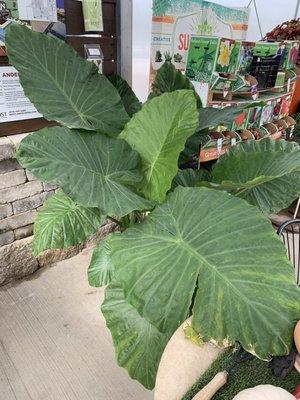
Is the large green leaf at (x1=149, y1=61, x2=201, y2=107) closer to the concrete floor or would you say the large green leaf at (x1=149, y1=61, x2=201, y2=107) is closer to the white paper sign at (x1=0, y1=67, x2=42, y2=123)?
the white paper sign at (x1=0, y1=67, x2=42, y2=123)

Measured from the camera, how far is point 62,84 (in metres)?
1.05

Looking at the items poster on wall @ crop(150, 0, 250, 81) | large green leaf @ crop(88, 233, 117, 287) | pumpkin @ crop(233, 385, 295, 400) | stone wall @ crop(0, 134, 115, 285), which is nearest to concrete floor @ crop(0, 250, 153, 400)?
stone wall @ crop(0, 134, 115, 285)

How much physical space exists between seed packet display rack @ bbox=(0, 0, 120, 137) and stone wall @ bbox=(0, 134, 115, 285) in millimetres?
65

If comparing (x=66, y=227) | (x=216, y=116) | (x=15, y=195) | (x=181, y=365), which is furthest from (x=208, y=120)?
(x=15, y=195)

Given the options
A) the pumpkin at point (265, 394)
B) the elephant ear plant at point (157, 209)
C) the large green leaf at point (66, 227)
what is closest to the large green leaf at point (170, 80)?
the elephant ear plant at point (157, 209)

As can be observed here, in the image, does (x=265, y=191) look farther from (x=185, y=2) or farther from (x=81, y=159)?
(x=185, y=2)

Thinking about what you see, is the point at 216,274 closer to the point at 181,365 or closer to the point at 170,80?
the point at 181,365

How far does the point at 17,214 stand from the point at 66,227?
0.81 meters

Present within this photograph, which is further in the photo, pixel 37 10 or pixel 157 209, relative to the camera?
pixel 37 10

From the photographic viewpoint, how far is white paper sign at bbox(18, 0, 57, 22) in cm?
142

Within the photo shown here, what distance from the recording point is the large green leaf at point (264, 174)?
0.98 metres

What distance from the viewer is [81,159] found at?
2.95ft

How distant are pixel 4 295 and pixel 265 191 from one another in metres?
1.47

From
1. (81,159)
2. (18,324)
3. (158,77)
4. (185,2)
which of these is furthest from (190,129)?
(18,324)
